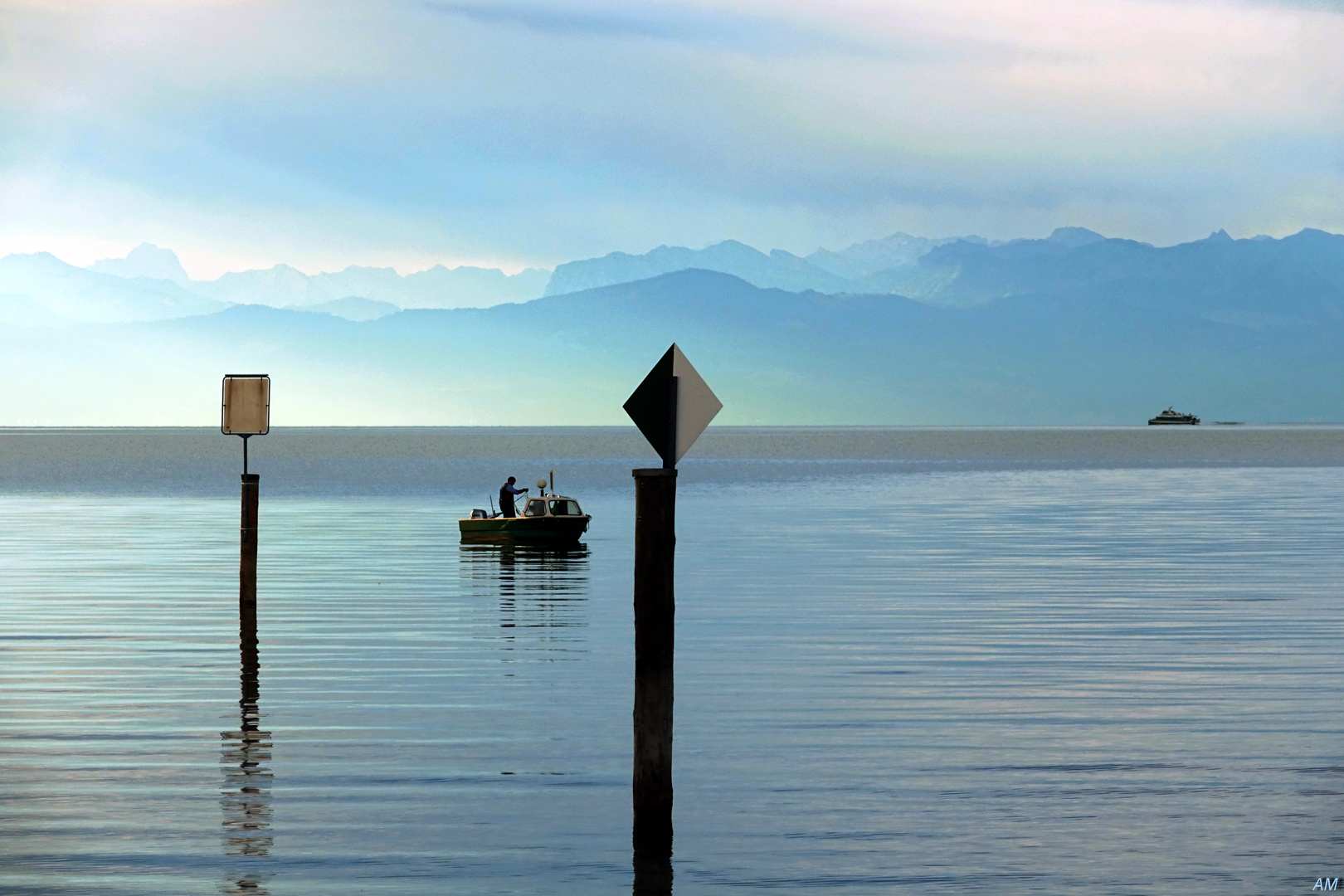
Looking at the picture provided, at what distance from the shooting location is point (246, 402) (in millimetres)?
29062

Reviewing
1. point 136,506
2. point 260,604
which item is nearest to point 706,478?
point 136,506

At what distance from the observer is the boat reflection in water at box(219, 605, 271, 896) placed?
12.0 meters

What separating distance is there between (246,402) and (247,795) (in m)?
15.7

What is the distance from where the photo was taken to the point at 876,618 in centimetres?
2855

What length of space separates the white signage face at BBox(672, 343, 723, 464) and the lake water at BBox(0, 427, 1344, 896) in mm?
3262

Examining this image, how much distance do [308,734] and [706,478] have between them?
89.4 metres

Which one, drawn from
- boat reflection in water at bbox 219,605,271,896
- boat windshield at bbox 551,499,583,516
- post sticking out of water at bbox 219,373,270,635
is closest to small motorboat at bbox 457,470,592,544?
boat windshield at bbox 551,499,583,516

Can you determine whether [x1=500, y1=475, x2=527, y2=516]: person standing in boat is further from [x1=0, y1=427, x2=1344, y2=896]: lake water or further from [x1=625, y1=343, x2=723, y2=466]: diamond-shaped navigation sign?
[x1=625, y1=343, x2=723, y2=466]: diamond-shaped navigation sign

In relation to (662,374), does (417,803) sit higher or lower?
lower

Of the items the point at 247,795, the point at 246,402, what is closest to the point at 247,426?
the point at 246,402

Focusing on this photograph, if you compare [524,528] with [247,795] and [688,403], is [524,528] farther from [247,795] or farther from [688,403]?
[688,403]

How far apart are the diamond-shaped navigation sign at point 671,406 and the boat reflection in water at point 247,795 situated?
433 centimetres

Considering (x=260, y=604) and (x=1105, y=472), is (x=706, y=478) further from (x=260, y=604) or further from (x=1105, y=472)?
(x=260, y=604)

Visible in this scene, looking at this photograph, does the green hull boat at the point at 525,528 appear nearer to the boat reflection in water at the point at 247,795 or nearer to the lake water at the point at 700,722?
the lake water at the point at 700,722
